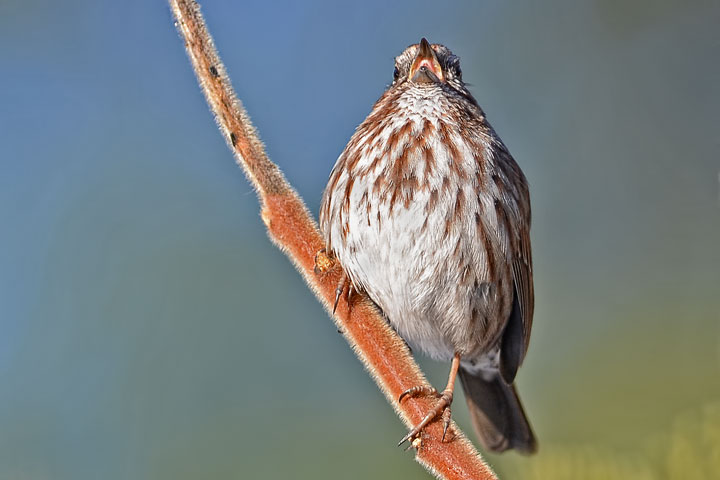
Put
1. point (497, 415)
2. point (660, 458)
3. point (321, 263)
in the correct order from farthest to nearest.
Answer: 1. point (497, 415)
2. point (321, 263)
3. point (660, 458)

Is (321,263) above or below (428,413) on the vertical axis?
above

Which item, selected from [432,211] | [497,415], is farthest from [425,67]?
[497,415]

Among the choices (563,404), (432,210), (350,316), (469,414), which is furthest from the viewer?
(469,414)

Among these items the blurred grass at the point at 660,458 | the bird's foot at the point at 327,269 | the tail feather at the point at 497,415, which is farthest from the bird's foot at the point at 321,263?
the tail feather at the point at 497,415

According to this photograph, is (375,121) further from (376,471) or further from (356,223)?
(376,471)

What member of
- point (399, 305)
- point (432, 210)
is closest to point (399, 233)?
point (432, 210)

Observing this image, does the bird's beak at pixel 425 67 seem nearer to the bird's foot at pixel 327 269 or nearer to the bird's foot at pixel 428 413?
the bird's foot at pixel 327 269

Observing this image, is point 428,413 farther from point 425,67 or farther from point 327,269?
point 425,67
